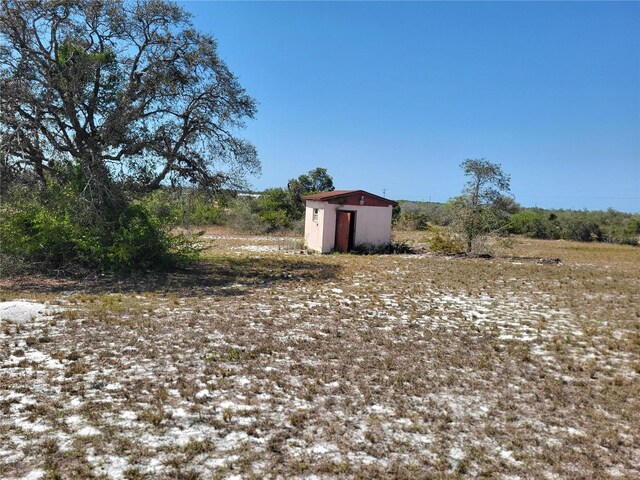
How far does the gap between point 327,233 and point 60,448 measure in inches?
634

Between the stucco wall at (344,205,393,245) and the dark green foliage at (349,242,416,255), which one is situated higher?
the stucco wall at (344,205,393,245)

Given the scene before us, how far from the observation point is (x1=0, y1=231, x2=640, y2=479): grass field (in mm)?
3201

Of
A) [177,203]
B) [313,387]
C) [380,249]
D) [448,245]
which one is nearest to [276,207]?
[380,249]

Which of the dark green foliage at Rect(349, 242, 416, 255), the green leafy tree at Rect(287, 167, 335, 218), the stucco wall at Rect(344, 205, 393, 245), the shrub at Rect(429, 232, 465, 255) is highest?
the green leafy tree at Rect(287, 167, 335, 218)

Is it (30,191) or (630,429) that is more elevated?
(30,191)

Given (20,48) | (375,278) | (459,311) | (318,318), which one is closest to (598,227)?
(375,278)

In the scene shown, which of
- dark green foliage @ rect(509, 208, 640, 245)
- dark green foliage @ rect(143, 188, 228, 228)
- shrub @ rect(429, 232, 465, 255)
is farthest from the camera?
→ dark green foliage @ rect(509, 208, 640, 245)

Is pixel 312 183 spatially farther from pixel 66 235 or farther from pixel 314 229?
pixel 66 235

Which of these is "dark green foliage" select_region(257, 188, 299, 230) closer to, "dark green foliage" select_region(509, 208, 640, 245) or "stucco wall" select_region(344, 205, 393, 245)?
"stucco wall" select_region(344, 205, 393, 245)

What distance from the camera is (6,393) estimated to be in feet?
13.1

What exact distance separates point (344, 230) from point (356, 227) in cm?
55

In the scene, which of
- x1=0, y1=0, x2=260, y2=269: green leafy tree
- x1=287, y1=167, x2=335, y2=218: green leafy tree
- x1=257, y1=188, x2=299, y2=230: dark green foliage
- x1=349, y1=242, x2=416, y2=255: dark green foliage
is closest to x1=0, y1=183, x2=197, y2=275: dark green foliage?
x1=0, y1=0, x2=260, y2=269: green leafy tree

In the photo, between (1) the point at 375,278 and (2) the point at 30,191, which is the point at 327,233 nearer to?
(1) the point at 375,278

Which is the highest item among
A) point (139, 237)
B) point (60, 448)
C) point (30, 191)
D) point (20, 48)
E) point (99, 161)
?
point (20, 48)
